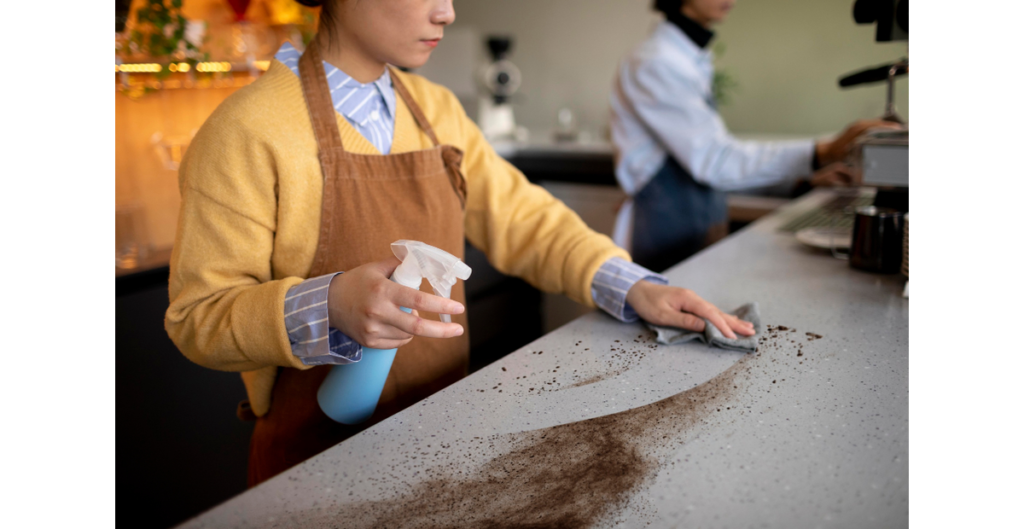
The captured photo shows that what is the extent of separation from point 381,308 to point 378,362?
13 centimetres

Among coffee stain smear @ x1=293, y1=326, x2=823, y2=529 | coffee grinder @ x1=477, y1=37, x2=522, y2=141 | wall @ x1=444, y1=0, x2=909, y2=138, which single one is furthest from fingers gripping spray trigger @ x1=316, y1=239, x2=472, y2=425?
wall @ x1=444, y1=0, x2=909, y2=138

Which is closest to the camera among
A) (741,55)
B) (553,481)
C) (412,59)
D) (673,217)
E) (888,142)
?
(553,481)

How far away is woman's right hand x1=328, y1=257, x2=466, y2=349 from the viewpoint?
0.64m

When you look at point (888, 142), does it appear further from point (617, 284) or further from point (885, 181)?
point (617, 284)

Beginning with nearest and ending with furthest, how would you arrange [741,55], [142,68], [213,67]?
[142,68]
[213,67]
[741,55]

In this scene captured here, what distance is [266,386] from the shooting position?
37.5 inches

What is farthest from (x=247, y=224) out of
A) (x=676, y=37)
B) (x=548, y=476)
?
(x=676, y=37)

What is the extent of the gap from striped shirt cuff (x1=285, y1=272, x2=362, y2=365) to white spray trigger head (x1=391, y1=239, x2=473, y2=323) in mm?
97

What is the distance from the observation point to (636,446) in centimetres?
66

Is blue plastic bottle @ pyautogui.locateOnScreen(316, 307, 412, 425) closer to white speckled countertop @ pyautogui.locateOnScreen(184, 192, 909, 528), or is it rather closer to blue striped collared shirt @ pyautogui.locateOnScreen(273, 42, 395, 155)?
white speckled countertop @ pyautogui.locateOnScreen(184, 192, 909, 528)

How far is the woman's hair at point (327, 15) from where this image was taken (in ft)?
2.85

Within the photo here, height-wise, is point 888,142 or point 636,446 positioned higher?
point 888,142

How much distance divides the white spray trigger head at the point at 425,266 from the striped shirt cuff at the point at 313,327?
0.10 meters
